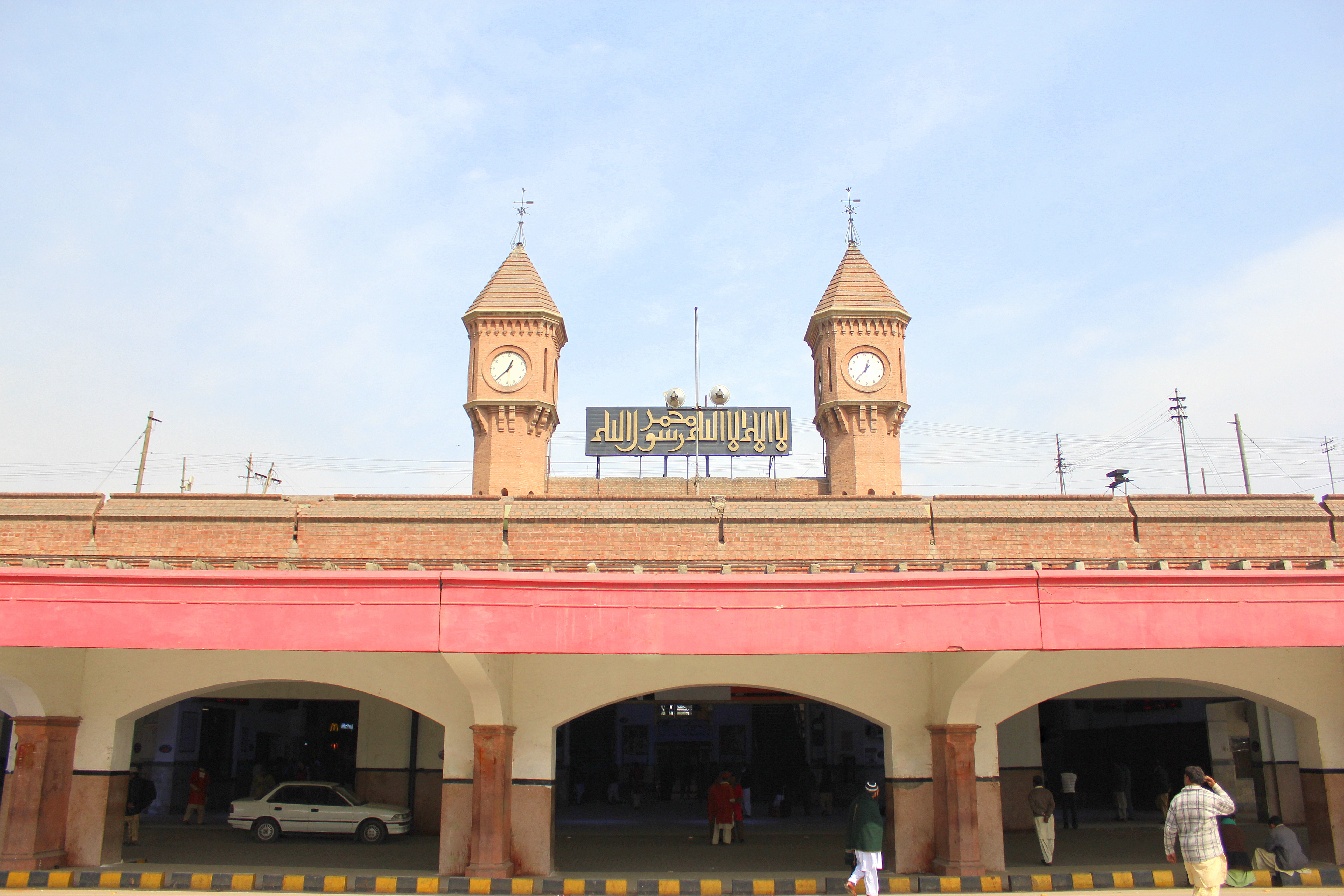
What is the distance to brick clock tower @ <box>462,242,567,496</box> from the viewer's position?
3086cm

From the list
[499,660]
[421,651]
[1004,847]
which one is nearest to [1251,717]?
[1004,847]

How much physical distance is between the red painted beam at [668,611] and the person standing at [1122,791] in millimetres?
8909

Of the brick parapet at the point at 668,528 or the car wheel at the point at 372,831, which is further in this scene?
the brick parapet at the point at 668,528

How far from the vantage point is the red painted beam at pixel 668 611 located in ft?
32.0

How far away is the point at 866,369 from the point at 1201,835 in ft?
83.4

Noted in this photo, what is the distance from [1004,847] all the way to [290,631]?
10.4 m

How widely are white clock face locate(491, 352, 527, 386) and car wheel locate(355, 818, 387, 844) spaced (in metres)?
17.9

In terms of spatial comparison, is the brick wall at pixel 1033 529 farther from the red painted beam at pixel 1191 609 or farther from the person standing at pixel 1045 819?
the red painted beam at pixel 1191 609

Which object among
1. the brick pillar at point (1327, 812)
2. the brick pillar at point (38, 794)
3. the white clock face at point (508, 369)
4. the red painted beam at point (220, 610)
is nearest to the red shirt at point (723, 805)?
the red painted beam at point (220, 610)

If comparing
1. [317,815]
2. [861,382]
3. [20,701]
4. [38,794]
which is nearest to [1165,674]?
[317,815]

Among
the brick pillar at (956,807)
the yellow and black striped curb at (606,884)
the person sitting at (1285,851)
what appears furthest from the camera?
the brick pillar at (956,807)

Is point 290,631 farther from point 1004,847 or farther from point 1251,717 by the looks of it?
point 1251,717

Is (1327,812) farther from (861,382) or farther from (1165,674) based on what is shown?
(861,382)

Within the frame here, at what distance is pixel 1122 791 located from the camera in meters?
17.8
